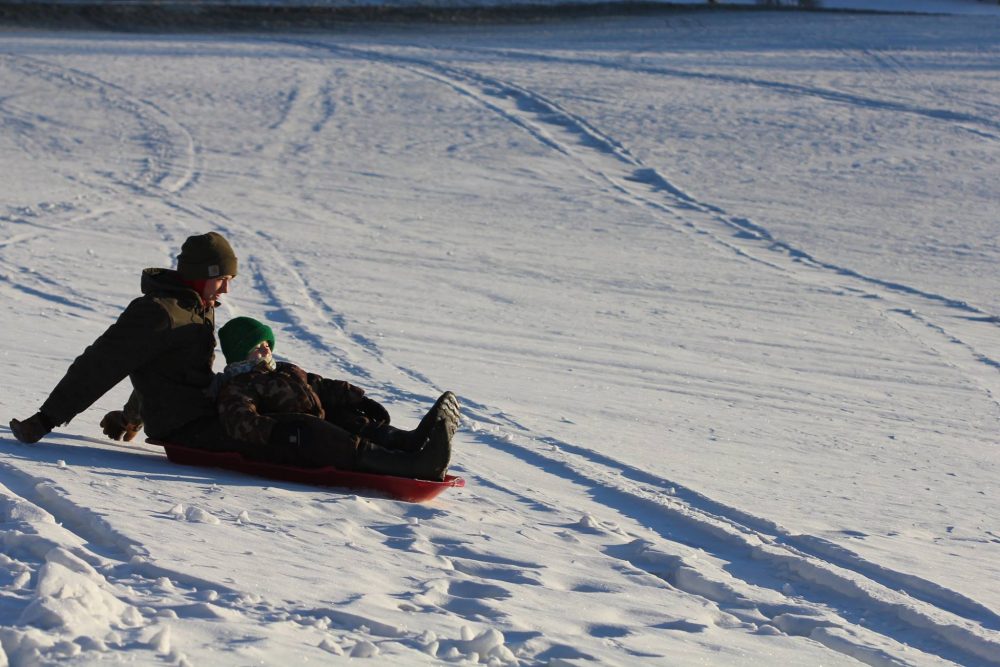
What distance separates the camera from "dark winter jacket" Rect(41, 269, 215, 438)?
4.45m

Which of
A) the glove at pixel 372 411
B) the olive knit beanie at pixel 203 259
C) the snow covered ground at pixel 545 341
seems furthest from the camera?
the glove at pixel 372 411

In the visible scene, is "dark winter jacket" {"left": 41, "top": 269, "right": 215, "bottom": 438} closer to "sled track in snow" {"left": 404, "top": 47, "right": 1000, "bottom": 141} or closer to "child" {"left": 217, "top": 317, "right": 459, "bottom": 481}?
"child" {"left": 217, "top": 317, "right": 459, "bottom": 481}

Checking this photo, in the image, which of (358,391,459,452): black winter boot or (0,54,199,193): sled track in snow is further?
(0,54,199,193): sled track in snow

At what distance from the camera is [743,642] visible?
11.0 feet

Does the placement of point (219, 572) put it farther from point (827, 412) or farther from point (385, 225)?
point (385, 225)

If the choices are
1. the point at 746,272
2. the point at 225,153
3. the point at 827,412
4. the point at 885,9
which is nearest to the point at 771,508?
the point at 827,412

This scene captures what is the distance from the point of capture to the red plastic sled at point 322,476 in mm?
4453

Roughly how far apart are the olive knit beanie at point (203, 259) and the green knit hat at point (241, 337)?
0.61ft

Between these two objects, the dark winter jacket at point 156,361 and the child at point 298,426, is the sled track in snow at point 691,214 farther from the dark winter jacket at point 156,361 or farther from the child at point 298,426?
the dark winter jacket at point 156,361

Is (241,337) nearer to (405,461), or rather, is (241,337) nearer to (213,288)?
(213,288)

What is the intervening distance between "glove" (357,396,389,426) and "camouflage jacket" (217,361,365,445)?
41 millimetres

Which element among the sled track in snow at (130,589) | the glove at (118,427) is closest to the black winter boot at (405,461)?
the glove at (118,427)

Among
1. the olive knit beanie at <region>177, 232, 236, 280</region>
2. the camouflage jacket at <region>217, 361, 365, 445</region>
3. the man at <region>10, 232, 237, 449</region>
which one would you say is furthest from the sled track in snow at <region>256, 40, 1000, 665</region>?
the olive knit beanie at <region>177, 232, 236, 280</region>

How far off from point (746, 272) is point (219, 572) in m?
8.04
